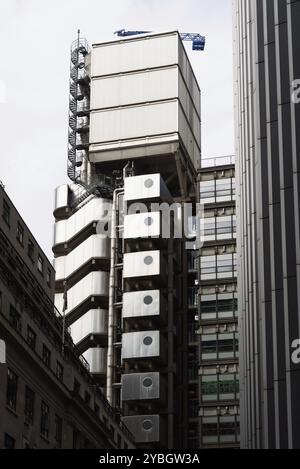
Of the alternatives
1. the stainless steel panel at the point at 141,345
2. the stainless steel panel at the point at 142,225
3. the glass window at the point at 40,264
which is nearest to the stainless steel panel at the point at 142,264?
the stainless steel panel at the point at 142,225

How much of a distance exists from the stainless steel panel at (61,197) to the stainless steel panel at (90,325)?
20.5 meters

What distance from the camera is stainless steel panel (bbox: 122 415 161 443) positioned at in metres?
118

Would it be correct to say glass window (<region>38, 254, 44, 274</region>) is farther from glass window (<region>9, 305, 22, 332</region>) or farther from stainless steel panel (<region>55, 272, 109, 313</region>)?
stainless steel panel (<region>55, 272, 109, 313</region>)

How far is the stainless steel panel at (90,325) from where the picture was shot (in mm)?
128625

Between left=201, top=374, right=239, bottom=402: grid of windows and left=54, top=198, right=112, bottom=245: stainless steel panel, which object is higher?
left=54, top=198, right=112, bottom=245: stainless steel panel

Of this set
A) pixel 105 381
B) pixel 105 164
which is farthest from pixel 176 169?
pixel 105 381

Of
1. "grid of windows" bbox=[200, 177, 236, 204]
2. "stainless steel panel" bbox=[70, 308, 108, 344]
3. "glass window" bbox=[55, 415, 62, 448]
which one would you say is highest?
"grid of windows" bbox=[200, 177, 236, 204]

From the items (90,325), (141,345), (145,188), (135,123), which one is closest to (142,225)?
(145,188)

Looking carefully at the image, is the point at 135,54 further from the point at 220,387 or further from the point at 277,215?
the point at 277,215

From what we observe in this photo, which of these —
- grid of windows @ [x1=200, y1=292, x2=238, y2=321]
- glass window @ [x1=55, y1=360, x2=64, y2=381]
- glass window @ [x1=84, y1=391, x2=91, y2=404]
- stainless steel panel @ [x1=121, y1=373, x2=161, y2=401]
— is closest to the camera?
glass window @ [x1=55, y1=360, x2=64, y2=381]

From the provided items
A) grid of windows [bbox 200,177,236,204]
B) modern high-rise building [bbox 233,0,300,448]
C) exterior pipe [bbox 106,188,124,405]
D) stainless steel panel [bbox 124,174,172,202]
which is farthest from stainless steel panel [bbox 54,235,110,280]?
modern high-rise building [bbox 233,0,300,448]

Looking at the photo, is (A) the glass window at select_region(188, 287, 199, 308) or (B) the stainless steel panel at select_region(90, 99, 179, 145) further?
(B) the stainless steel panel at select_region(90, 99, 179, 145)

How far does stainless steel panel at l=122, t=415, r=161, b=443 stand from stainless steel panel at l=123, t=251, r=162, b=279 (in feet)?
58.3

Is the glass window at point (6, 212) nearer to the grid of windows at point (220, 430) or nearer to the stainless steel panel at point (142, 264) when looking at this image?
the stainless steel panel at point (142, 264)
